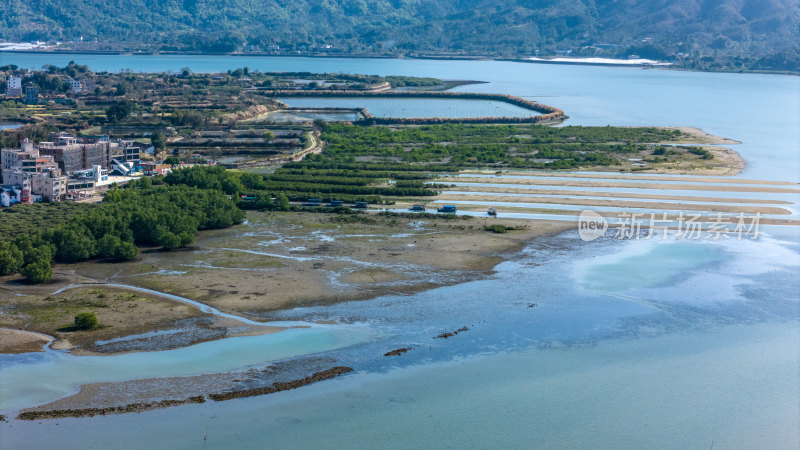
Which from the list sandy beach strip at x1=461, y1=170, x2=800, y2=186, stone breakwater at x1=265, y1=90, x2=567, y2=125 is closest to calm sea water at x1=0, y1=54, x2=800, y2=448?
sandy beach strip at x1=461, y1=170, x2=800, y2=186

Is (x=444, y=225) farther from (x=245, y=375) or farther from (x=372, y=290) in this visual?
(x=245, y=375)

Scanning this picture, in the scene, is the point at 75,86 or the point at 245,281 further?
the point at 75,86

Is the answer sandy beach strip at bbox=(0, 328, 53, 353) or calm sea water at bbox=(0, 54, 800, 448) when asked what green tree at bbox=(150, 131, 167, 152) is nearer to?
calm sea water at bbox=(0, 54, 800, 448)

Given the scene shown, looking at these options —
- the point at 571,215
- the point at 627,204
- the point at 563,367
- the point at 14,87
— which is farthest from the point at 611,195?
the point at 14,87

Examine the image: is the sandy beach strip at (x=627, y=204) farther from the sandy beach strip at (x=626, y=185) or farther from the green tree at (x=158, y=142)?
the green tree at (x=158, y=142)

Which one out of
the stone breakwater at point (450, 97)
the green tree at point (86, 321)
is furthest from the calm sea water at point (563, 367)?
the stone breakwater at point (450, 97)
